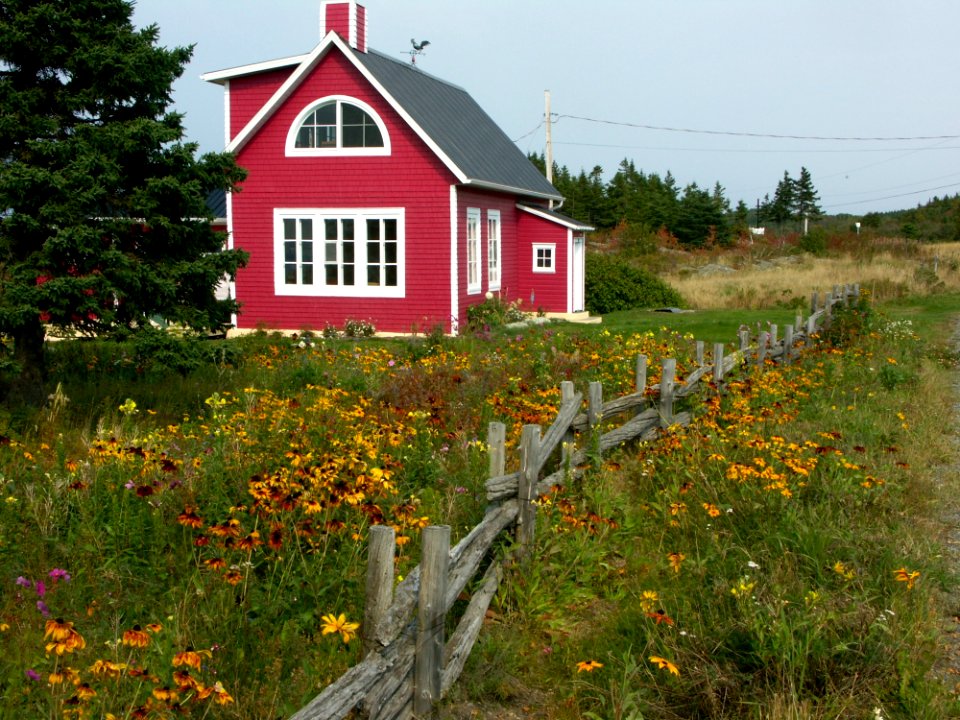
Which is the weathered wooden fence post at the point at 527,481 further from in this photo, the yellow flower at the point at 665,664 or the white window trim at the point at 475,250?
the white window trim at the point at 475,250

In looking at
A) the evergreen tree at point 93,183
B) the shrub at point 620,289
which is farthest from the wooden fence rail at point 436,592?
the shrub at point 620,289

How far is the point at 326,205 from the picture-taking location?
66.8 feet

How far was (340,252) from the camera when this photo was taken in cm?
2045

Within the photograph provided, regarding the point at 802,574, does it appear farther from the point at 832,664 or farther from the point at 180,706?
the point at 180,706

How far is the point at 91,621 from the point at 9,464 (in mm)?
2374

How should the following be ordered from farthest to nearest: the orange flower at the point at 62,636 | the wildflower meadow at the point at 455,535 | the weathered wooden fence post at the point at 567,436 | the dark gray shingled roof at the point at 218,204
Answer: the dark gray shingled roof at the point at 218,204, the weathered wooden fence post at the point at 567,436, the wildflower meadow at the point at 455,535, the orange flower at the point at 62,636

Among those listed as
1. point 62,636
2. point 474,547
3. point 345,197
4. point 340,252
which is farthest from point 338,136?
point 62,636

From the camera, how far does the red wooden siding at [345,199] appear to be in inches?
784

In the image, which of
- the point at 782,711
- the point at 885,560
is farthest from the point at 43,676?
the point at 885,560

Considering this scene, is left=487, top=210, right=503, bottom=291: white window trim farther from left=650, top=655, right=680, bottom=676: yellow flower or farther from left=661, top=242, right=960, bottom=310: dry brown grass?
left=650, top=655, right=680, bottom=676: yellow flower

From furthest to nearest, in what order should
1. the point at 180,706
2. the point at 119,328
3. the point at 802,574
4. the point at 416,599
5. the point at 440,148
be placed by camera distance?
the point at 440,148, the point at 119,328, the point at 802,574, the point at 416,599, the point at 180,706

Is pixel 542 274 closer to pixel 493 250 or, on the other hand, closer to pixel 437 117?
pixel 493 250

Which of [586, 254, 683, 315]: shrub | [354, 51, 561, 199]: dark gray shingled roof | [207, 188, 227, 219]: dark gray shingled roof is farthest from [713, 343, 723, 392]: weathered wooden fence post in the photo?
[586, 254, 683, 315]: shrub

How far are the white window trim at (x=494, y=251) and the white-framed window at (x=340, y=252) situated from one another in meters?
3.16
